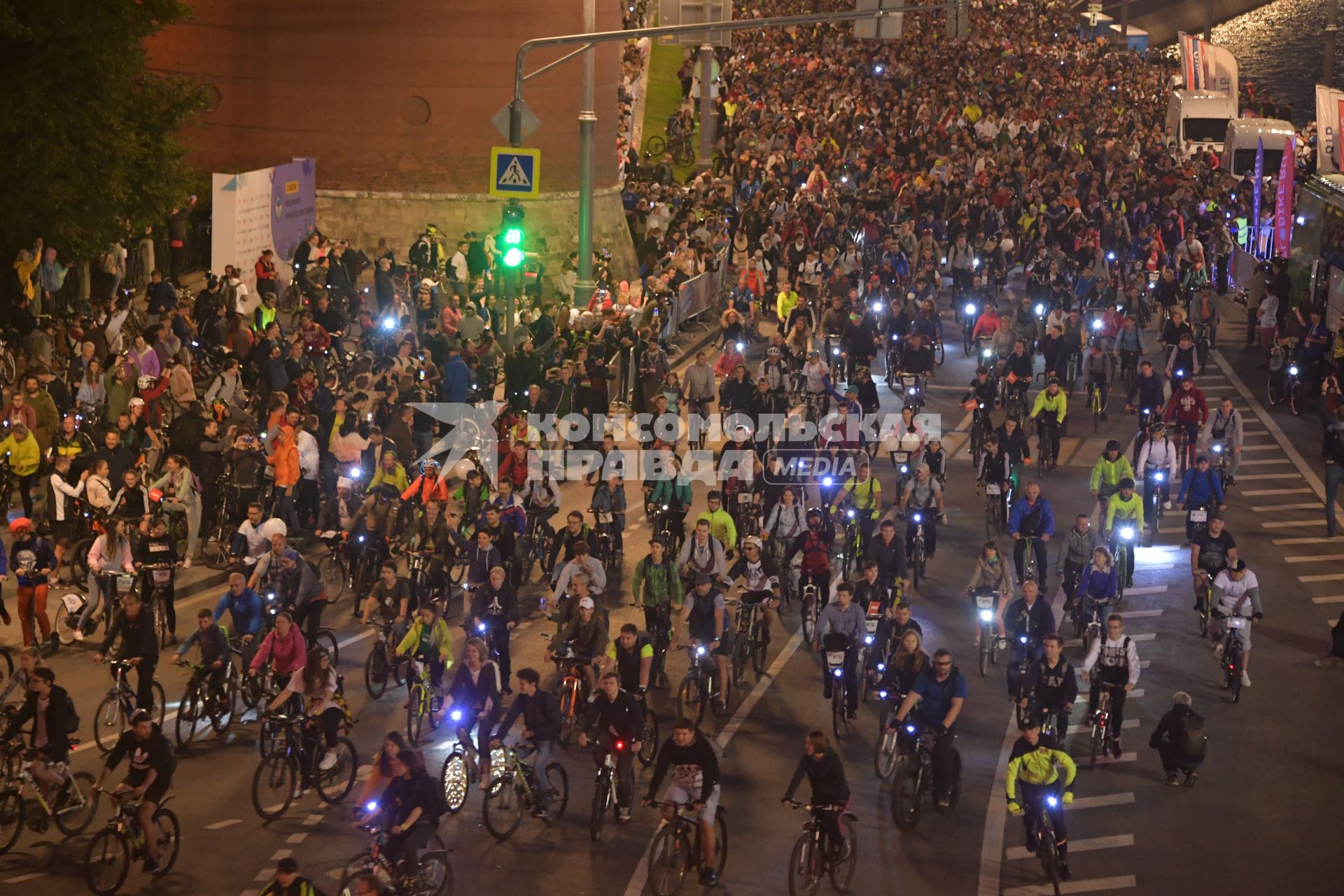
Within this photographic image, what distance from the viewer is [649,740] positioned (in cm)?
1786

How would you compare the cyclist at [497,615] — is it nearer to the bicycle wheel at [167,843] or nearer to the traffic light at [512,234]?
the bicycle wheel at [167,843]

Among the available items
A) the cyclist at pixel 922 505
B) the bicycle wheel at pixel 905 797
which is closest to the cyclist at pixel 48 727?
the bicycle wheel at pixel 905 797

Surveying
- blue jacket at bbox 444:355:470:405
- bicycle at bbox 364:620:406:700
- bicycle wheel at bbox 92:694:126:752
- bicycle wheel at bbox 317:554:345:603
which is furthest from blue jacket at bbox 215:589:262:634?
blue jacket at bbox 444:355:470:405

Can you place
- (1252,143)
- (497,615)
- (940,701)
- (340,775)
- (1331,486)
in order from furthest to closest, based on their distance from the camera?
(1252,143), (1331,486), (497,615), (940,701), (340,775)

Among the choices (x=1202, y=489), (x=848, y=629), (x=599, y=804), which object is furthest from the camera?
(x=1202, y=489)

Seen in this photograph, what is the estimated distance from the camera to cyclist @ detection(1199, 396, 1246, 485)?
1022 inches

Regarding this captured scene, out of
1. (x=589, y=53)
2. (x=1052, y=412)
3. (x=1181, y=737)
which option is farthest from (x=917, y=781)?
(x=589, y=53)

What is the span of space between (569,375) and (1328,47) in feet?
137

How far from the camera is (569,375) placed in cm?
2725

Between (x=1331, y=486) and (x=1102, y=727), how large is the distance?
29.5 feet

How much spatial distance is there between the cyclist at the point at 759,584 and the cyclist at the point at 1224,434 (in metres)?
8.12

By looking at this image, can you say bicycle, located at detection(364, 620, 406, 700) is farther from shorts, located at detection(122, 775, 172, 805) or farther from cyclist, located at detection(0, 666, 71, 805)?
shorts, located at detection(122, 775, 172, 805)

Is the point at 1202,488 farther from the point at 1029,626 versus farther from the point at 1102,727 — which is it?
the point at 1102,727

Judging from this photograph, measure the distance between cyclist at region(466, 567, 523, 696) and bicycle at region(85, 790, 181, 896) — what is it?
13.2 ft
